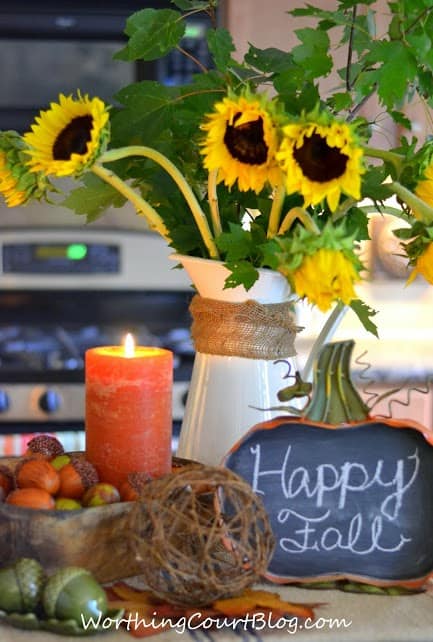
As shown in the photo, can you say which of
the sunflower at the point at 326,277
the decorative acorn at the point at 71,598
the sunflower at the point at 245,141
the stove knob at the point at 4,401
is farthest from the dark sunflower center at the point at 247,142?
the stove knob at the point at 4,401

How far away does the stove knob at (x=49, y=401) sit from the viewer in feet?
7.77

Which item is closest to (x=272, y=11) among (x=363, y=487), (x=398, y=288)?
(x=398, y=288)

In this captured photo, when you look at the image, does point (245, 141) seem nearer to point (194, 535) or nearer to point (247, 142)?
point (247, 142)

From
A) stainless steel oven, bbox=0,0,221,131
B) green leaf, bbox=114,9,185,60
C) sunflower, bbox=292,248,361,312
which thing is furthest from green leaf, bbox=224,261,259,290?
stainless steel oven, bbox=0,0,221,131

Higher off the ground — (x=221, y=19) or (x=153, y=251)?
(x=221, y=19)

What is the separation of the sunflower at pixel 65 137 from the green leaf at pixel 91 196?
0.42ft

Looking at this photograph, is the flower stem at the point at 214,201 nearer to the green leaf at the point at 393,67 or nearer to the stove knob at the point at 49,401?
the green leaf at the point at 393,67

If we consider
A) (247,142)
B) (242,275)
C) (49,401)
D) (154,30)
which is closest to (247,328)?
(242,275)

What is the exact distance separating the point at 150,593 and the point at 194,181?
0.39 meters

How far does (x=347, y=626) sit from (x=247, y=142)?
1.21ft

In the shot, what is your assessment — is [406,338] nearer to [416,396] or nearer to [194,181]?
[416,396]

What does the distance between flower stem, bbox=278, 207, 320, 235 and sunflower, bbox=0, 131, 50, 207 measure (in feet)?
0.66

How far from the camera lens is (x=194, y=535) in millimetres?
771

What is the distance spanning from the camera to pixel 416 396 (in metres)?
2.42
